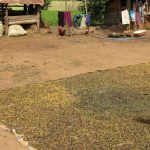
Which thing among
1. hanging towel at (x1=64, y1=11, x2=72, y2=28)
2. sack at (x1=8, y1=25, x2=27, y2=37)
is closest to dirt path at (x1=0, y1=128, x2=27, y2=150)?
sack at (x1=8, y1=25, x2=27, y2=37)

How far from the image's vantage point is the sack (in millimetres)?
22000

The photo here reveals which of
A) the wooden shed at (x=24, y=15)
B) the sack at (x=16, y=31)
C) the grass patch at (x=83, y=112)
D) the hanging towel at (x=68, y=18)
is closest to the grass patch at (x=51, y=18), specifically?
the hanging towel at (x=68, y=18)

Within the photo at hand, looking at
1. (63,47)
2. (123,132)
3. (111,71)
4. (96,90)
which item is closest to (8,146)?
(123,132)

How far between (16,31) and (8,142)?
15113 mm

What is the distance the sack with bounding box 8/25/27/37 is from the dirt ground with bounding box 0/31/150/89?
564mm

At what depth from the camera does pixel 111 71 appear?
13578 mm

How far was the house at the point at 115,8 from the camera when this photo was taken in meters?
27.0

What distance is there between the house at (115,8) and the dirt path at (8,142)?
1908cm

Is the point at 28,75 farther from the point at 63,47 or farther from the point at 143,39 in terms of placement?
the point at 143,39

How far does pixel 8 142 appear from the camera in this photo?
7602 millimetres

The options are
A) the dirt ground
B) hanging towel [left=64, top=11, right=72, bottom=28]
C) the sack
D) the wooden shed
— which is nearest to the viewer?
the dirt ground

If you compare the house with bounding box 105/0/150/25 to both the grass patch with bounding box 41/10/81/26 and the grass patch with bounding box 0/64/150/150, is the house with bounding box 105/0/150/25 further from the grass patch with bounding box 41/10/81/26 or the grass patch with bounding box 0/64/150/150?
the grass patch with bounding box 0/64/150/150

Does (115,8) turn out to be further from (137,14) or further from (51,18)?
(51,18)

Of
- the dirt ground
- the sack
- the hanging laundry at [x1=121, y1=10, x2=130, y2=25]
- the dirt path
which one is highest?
the hanging laundry at [x1=121, y1=10, x2=130, y2=25]
